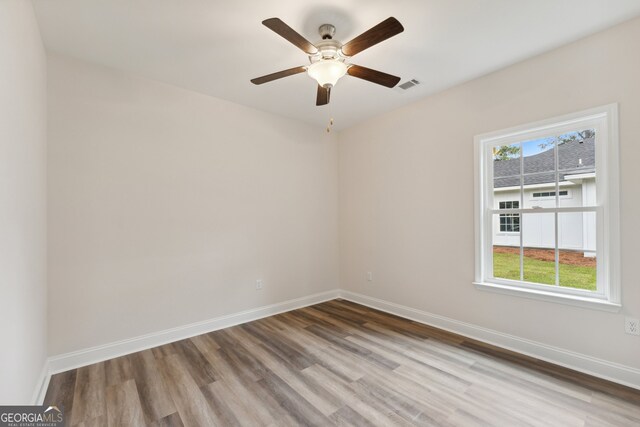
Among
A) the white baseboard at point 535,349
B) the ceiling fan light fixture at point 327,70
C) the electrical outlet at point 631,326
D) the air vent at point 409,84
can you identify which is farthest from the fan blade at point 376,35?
the white baseboard at point 535,349

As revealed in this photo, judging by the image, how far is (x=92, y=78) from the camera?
101 inches

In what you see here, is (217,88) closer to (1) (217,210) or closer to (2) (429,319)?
(1) (217,210)

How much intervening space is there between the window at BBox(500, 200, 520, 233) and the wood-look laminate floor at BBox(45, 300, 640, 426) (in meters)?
1.16

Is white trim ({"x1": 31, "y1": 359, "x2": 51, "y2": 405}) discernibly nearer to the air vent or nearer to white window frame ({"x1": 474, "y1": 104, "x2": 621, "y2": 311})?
white window frame ({"x1": 474, "y1": 104, "x2": 621, "y2": 311})

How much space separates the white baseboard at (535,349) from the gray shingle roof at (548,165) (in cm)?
147

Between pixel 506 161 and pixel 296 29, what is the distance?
2331mm

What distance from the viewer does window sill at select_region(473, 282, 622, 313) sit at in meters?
2.17

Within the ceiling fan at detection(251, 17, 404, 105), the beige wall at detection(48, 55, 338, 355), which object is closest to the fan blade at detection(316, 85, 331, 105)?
the ceiling fan at detection(251, 17, 404, 105)

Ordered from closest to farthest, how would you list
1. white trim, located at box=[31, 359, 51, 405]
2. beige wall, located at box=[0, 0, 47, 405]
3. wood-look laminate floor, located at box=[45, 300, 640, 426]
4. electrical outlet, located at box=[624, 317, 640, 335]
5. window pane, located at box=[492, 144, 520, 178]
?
beige wall, located at box=[0, 0, 47, 405] < wood-look laminate floor, located at box=[45, 300, 640, 426] < white trim, located at box=[31, 359, 51, 405] < electrical outlet, located at box=[624, 317, 640, 335] < window pane, located at box=[492, 144, 520, 178]

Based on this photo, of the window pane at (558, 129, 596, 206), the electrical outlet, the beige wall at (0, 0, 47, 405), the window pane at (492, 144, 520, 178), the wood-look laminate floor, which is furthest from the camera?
the window pane at (492, 144, 520, 178)

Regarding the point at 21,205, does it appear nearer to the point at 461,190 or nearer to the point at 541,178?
the point at 461,190

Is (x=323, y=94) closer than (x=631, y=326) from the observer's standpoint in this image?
No

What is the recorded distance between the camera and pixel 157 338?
9.36ft

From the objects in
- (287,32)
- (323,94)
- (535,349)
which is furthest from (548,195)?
(287,32)
